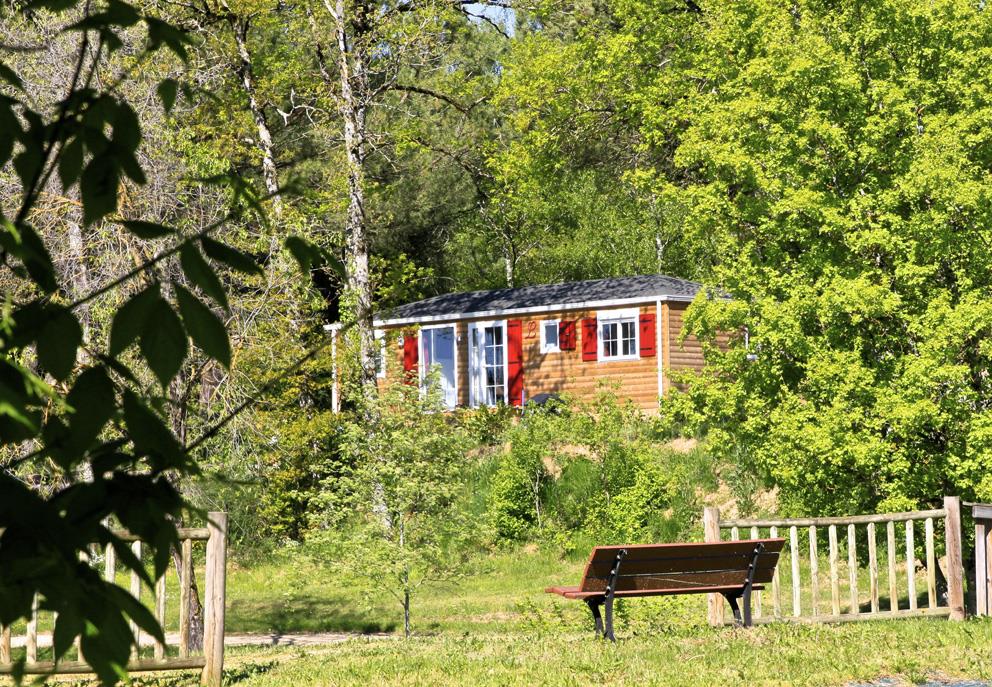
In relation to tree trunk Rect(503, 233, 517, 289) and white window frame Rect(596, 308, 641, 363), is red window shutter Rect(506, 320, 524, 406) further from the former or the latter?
tree trunk Rect(503, 233, 517, 289)

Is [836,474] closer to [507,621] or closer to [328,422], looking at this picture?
[507,621]

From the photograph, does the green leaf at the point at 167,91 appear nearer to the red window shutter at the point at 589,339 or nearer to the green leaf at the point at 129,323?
the green leaf at the point at 129,323

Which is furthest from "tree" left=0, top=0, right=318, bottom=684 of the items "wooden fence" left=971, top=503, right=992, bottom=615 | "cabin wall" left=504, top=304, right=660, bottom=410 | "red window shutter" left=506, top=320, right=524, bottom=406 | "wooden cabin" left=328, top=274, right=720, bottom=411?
"red window shutter" left=506, top=320, right=524, bottom=406

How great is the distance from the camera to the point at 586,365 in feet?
115

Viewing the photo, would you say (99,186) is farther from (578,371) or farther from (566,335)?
(566,335)

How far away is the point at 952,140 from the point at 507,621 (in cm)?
812

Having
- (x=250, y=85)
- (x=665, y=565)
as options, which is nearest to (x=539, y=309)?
(x=250, y=85)

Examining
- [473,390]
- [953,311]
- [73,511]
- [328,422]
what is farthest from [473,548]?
[73,511]

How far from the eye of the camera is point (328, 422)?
20.2m

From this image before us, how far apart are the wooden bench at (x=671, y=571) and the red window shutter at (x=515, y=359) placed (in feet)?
78.0

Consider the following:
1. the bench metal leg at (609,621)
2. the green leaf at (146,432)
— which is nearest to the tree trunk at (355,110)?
the bench metal leg at (609,621)

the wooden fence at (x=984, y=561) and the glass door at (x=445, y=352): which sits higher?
the glass door at (x=445, y=352)

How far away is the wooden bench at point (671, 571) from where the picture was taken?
11297 mm

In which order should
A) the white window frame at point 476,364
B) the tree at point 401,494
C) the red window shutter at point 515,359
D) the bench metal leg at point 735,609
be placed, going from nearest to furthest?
the bench metal leg at point 735,609 → the tree at point 401,494 → the red window shutter at point 515,359 → the white window frame at point 476,364
